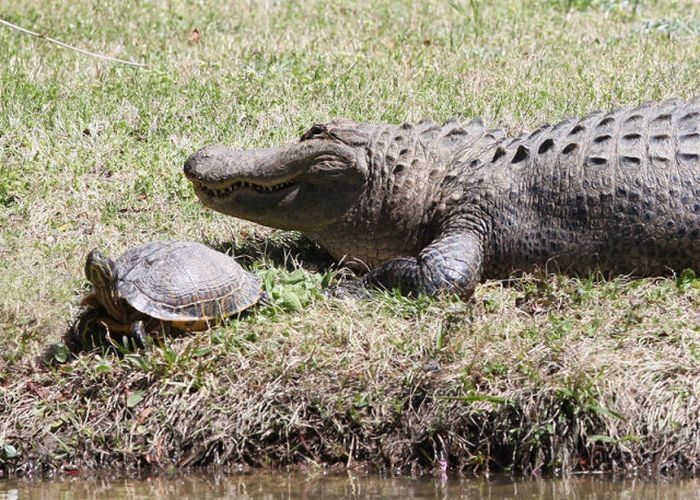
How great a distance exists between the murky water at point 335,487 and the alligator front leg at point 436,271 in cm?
145

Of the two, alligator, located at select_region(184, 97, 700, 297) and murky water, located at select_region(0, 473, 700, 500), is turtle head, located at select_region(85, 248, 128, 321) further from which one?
alligator, located at select_region(184, 97, 700, 297)

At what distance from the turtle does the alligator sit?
929 millimetres

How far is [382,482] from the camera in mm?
5602

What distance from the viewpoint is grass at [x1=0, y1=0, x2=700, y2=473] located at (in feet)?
18.8

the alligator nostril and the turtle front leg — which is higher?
the alligator nostril

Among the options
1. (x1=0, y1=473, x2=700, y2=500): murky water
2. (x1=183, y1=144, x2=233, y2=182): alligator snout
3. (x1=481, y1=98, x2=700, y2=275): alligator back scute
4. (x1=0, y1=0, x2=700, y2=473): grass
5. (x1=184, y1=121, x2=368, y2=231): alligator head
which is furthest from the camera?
(x1=183, y1=144, x2=233, y2=182): alligator snout

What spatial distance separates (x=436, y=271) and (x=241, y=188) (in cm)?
156

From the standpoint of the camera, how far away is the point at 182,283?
20.9 ft

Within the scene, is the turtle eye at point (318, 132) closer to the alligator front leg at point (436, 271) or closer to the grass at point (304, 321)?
the grass at point (304, 321)

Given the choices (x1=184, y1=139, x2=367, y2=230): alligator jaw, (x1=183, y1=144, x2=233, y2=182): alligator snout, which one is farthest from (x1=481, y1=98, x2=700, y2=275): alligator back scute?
(x1=183, y1=144, x2=233, y2=182): alligator snout

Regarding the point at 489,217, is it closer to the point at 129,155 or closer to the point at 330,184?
the point at 330,184

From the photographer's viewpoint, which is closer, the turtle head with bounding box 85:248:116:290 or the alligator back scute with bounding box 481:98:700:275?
the turtle head with bounding box 85:248:116:290

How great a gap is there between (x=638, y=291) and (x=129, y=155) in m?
3.63

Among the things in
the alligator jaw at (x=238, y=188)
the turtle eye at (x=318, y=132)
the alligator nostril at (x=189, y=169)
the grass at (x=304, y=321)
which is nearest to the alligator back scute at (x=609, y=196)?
the grass at (x=304, y=321)
